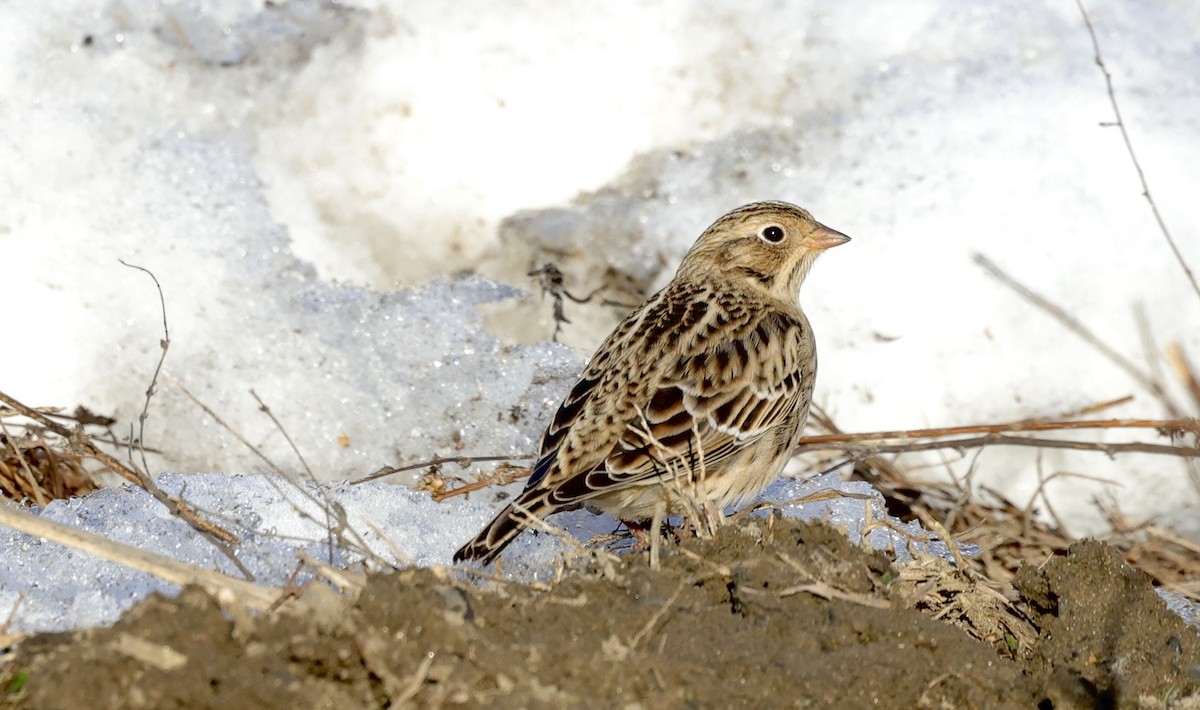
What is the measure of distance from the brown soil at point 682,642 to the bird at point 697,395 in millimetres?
748

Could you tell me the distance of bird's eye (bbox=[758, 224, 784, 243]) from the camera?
5863 millimetres

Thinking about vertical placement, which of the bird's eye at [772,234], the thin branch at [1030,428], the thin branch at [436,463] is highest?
the bird's eye at [772,234]

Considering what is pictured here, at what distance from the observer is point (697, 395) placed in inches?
199

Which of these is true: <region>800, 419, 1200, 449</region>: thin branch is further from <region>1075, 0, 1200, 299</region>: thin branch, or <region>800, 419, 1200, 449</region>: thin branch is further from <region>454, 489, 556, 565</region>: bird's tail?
<region>454, 489, 556, 565</region>: bird's tail

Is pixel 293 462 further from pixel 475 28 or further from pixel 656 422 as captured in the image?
pixel 475 28

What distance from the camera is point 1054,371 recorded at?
21.9 ft

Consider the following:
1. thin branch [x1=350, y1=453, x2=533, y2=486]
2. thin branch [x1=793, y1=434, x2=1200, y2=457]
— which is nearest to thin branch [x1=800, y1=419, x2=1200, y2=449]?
thin branch [x1=793, y1=434, x2=1200, y2=457]

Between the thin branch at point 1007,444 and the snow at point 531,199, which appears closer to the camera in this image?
the thin branch at point 1007,444

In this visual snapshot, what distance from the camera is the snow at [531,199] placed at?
639 cm

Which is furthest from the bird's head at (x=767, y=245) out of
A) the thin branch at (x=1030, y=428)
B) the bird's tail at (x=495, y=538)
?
the bird's tail at (x=495, y=538)

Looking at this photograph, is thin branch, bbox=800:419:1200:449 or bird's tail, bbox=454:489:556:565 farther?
thin branch, bbox=800:419:1200:449

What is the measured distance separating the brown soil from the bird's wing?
0.90 meters

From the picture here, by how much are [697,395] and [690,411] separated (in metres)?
0.09

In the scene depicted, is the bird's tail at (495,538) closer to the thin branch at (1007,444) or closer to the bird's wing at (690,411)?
the bird's wing at (690,411)
